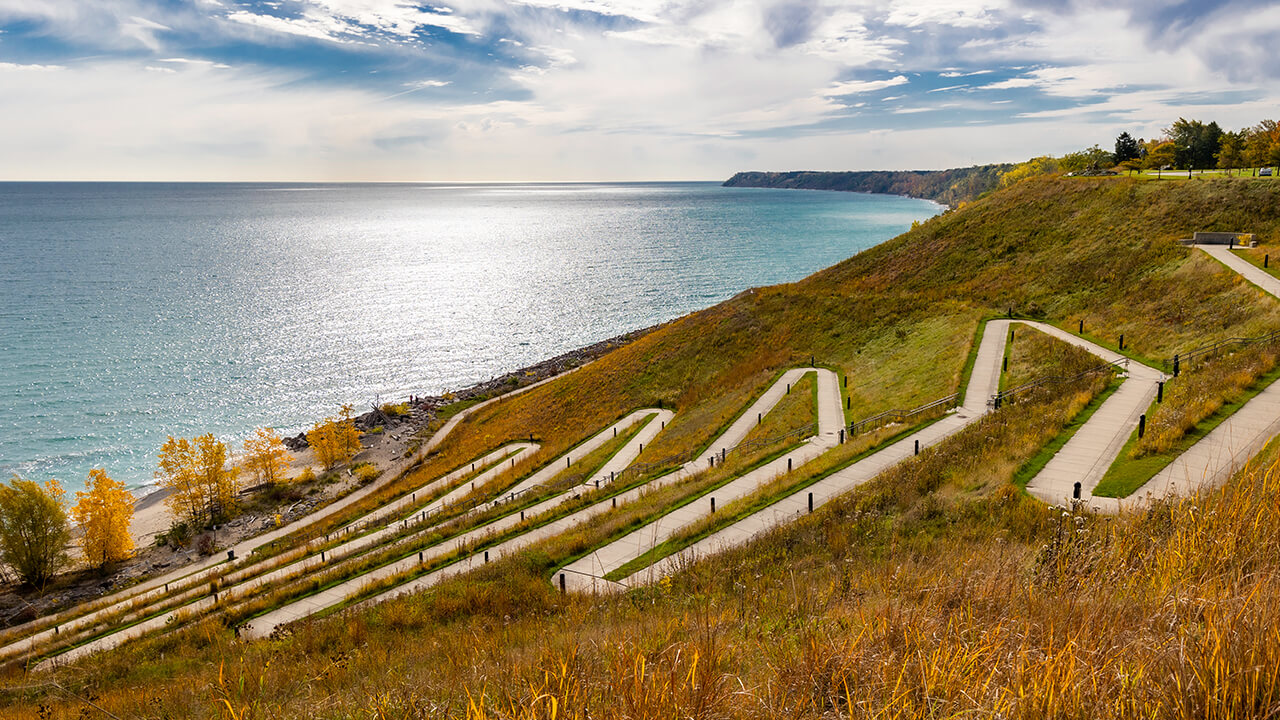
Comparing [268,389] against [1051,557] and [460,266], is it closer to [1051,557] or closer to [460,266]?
[1051,557]

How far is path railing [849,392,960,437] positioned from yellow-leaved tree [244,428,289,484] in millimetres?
37534

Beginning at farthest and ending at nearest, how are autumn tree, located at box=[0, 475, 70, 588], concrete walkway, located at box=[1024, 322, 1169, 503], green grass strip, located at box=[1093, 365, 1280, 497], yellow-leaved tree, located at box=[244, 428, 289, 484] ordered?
yellow-leaved tree, located at box=[244, 428, 289, 484] → autumn tree, located at box=[0, 475, 70, 588] → concrete walkway, located at box=[1024, 322, 1169, 503] → green grass strip, located at box=[1093, 365, 1280, 497]

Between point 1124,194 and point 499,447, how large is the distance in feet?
162

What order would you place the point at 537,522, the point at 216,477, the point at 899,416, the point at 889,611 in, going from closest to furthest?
the point at 889,611, the point at 537,522, the point at 899,416, the point at 216,477

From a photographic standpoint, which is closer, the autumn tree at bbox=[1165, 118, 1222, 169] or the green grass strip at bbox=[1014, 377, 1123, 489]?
the green grass strip at bbox=[1014, 377, 1123, 489]

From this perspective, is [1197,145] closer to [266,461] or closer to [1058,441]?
[1058,441]

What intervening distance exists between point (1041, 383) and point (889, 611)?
23.9m

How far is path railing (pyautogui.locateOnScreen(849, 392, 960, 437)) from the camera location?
24.5 metres

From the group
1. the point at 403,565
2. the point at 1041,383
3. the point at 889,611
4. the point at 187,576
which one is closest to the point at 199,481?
the point at 187,576

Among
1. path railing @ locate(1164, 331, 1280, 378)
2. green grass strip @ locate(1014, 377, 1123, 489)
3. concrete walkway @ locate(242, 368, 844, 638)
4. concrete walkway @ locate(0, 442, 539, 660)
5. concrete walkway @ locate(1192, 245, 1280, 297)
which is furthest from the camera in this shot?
concrete walkway @ locate(1192, 245, 1280, 297)

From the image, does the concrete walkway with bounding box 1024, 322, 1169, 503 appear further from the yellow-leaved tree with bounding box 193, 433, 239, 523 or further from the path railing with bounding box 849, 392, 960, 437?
the yellow-leaved tree with bounding box 193, 433, 239, 523

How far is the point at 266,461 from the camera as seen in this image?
143ft

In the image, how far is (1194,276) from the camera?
32.7 metres

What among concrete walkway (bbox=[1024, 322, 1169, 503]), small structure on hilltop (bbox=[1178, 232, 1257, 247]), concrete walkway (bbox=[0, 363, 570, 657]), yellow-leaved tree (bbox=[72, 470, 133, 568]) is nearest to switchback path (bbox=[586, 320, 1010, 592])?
concrete walkway (bbox=[1024, 322, 1169, 503])
